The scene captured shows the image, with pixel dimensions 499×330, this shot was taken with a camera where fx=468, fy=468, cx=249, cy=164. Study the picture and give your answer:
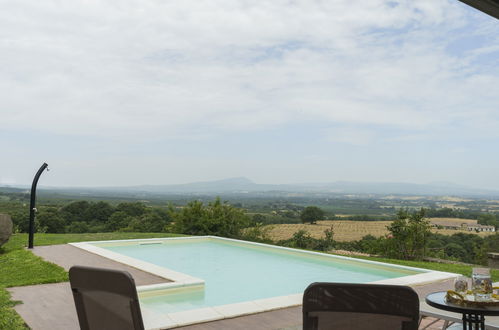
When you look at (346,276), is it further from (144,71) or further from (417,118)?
(417,118)

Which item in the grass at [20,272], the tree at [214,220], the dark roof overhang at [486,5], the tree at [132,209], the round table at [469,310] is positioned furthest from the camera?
the tree at [132,209]

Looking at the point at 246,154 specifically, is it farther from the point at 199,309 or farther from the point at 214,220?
the point at 199,309

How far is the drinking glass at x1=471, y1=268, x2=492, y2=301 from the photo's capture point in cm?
250

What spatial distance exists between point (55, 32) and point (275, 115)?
10.3 meters

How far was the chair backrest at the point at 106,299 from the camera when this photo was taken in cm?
196

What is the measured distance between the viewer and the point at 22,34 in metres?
13.4

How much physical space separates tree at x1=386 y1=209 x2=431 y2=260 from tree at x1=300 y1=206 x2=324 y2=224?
19.5 feet

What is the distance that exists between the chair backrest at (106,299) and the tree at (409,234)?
900 centimetres

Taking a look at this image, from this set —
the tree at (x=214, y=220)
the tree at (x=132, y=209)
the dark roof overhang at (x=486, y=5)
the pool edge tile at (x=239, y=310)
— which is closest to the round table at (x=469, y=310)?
the dark roof overhang at (x=486, y=5)

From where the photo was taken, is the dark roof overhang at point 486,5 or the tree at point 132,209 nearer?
the dark roof overhang at point 486,5

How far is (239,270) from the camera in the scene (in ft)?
27.3

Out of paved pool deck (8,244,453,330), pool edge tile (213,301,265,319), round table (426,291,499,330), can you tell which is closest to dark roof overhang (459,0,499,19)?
round table (426,291,499,330)

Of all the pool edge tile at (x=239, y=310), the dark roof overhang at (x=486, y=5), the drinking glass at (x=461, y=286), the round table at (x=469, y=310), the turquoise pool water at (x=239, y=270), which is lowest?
the turquoise pool water at (x=239, y=270)

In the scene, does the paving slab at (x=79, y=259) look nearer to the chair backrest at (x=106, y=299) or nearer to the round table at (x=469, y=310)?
the chair backrest at (x=106, y=299)
